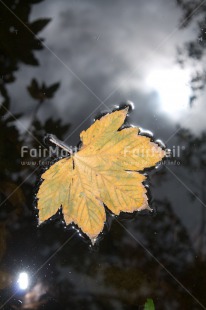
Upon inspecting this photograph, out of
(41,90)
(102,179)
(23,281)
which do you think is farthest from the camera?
(41,90)

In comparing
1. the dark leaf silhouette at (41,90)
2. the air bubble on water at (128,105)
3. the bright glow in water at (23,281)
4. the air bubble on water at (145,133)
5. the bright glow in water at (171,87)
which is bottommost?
the bright glow in water at (23,281)

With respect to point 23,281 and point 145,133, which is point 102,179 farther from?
point 23,281

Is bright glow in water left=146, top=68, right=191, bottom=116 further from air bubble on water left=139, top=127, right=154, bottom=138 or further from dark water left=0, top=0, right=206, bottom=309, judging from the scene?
air bubble on water left=139, top=127, right=154, bottom=138

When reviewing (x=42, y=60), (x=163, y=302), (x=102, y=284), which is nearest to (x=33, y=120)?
(x=42, y=60)

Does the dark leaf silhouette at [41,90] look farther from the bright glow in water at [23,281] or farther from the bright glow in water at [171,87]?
the bright glow in water at [23,281]
